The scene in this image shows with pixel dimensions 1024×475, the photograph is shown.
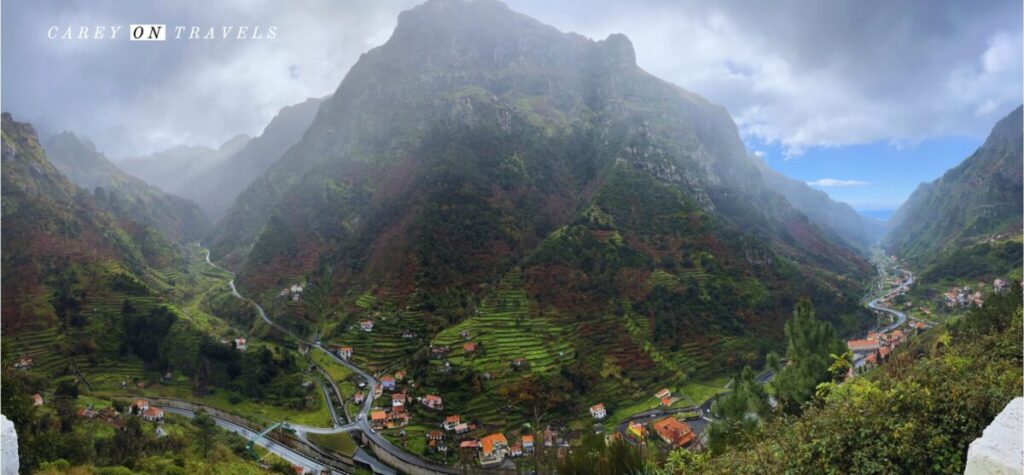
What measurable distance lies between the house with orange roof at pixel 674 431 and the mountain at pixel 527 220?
34.9 ft

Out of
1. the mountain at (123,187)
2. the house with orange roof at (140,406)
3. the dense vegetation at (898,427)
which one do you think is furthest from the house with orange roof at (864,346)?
the mountain at (123,187)

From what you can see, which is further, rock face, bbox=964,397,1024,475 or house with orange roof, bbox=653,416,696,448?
house with orange roof, bbox=653,416,696,448

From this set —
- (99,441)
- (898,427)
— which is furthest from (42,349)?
(898,427)

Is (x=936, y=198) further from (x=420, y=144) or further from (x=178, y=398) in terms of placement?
(x=178, y=398)

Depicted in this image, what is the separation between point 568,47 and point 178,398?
138004 mm

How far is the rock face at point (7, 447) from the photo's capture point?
5570mm

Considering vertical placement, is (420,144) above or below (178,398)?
above

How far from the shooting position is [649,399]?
5034 cm

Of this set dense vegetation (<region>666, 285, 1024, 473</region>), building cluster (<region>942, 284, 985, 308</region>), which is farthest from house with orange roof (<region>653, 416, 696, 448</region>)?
building cluster (<region>942, 284, 985, 308</region>)

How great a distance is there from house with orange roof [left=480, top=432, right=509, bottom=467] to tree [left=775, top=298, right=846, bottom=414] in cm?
2754

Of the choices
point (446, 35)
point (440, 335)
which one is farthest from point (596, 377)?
point (446, 35)

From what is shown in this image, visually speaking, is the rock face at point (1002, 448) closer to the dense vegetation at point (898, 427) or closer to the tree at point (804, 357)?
the dense vegetation at point (898, 427)

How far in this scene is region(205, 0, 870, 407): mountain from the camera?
62062 millimetres

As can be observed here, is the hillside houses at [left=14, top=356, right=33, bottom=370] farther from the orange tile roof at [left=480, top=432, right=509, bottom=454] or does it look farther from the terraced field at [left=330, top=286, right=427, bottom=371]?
the orange tile roof at [left=480, top=432, right=509, bottom=454]
